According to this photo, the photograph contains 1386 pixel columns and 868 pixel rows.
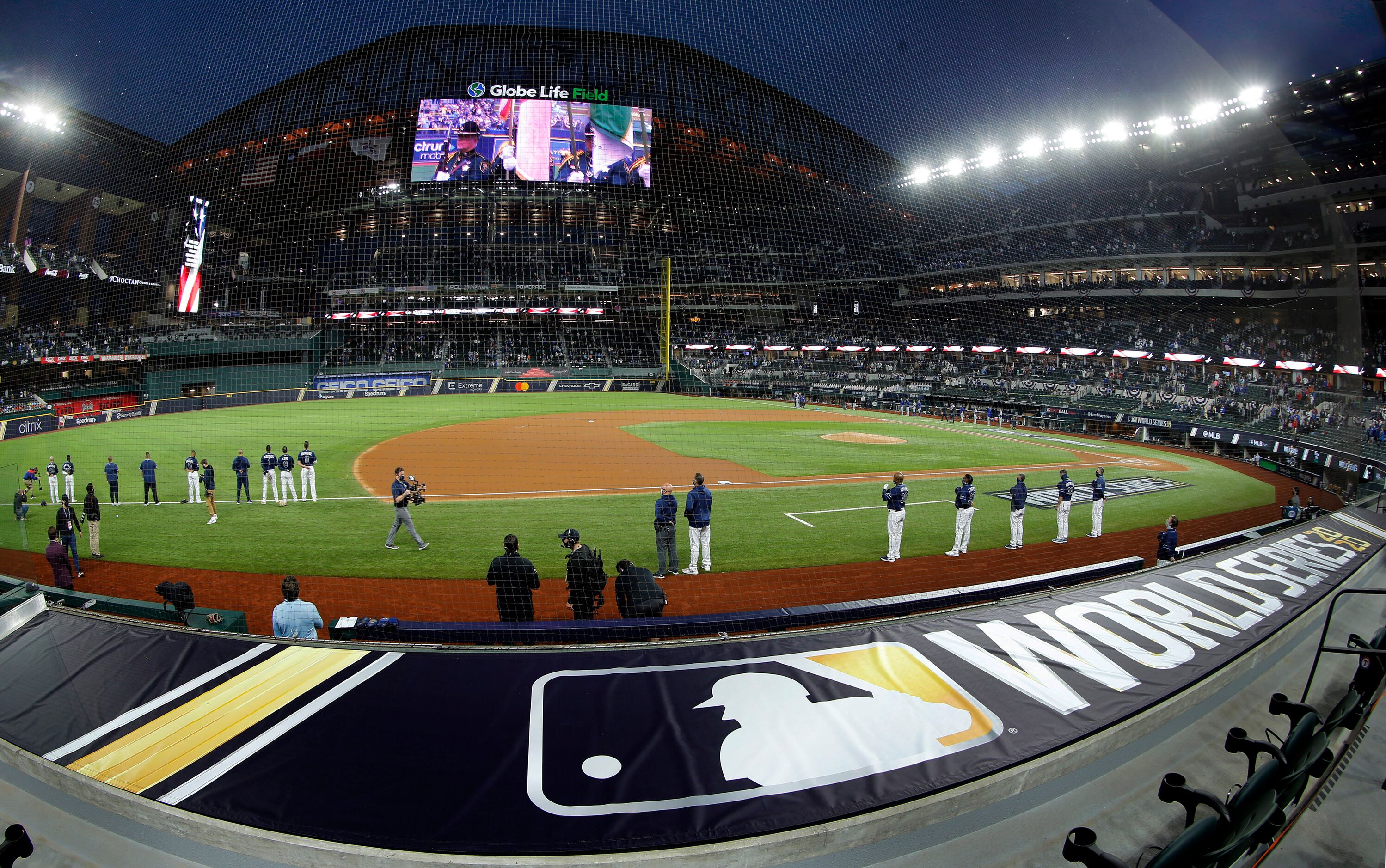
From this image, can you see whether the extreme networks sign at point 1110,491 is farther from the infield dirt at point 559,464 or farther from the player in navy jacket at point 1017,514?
the player in navy jacket at point 1017,514

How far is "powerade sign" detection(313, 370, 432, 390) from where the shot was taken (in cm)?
3912

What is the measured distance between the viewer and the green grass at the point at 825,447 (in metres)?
19.6

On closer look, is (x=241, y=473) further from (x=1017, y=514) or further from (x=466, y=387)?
(x=466, y=387)

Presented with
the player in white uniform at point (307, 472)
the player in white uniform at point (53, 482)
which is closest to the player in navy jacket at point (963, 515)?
the player in white uniform at point (307, 472)

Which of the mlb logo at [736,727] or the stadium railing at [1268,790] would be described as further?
the mlb logo at [736,727]

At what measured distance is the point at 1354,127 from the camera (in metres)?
15.5

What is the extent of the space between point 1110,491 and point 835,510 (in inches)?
378

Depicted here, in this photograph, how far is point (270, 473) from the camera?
14.3 meters

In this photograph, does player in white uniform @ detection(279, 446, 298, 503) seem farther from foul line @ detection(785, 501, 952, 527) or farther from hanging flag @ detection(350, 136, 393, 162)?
hanging flag @ detection(350, 136, 393, 162)

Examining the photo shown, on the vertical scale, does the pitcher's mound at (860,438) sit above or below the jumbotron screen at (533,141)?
below

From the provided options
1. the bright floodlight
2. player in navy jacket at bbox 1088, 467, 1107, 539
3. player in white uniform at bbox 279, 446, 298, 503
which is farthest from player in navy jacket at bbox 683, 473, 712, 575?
the bright floodlight

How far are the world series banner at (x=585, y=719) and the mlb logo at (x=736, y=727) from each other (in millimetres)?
14

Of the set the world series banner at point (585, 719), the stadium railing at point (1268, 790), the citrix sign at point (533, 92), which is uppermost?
the citrix sign at point (533, 92)

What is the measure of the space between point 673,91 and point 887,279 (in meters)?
16.1
